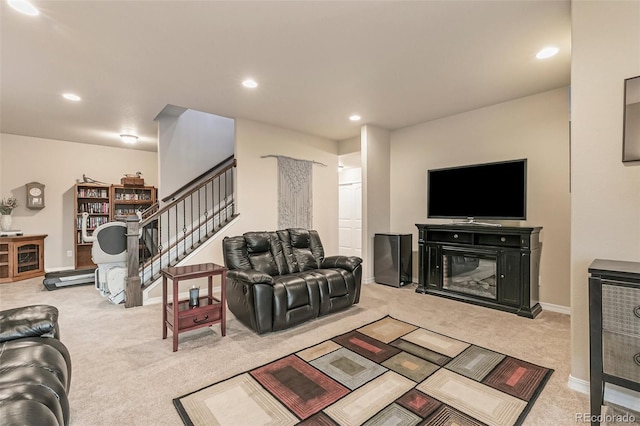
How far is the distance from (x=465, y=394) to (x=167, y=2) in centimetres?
339

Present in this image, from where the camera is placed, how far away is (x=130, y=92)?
374 centimetres

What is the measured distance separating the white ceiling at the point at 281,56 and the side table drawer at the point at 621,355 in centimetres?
224

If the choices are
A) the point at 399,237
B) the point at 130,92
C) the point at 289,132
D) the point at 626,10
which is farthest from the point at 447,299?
the point at 130,92

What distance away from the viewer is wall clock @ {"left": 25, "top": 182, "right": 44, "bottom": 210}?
587cm

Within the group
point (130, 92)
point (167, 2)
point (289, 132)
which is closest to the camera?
point (167, 2)

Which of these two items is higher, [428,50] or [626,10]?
[428,50]

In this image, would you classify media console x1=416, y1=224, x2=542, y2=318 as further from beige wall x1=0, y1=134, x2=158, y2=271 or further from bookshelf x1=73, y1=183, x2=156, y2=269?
beige wall x1=0, y1=134, x2=158, y2=271

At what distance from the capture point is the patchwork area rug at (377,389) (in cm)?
176

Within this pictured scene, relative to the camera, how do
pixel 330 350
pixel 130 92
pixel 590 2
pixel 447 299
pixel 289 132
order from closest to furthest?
1. pixel 590 2
2. pixel 330 350
3. pixel 130 92
4. pixel 447 299
5. pixel 289 132

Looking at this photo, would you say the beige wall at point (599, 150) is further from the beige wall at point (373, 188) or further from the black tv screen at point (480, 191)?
the beige wall at point (373, 188)

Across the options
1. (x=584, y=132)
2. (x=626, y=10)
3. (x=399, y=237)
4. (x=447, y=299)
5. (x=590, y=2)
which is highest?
(x=590, y=2)

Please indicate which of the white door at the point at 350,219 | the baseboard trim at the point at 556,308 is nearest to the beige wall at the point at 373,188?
the white door at the point at 350,219

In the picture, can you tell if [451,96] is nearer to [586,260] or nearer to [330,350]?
[586,260]

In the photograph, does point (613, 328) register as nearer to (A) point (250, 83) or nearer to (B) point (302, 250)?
(B) point (302, 250)
